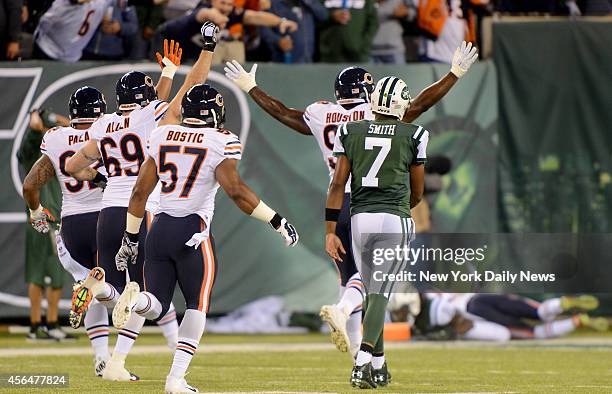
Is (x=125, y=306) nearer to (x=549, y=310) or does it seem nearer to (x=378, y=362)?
(x=378, y=362)

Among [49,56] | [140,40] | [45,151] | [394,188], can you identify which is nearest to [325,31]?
[140,40]

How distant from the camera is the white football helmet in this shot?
9.13 m

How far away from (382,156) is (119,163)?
2.19m

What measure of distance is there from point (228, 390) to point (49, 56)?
6988 mm

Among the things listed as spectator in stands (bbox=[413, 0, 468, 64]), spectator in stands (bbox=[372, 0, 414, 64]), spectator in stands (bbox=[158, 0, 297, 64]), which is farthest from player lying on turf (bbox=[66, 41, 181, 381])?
spectator in stands (bbox=[413, 0, 468, 64])

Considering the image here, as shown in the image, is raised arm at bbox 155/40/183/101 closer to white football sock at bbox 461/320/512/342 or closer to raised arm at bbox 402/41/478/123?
raised arm at bbox 402/41/478/123

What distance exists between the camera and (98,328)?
10430 millimetres

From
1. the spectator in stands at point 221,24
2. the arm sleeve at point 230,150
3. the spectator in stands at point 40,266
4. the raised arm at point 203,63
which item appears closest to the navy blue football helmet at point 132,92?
the raised arm at point 203,63

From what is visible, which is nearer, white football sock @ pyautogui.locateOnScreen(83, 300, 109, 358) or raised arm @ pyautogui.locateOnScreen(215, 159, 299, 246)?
raised arm @ pyautogui.locateOnScreen(215, 159, 299, 246)

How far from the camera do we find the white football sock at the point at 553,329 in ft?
47.4

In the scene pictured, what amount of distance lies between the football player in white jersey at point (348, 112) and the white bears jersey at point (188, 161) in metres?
1.51

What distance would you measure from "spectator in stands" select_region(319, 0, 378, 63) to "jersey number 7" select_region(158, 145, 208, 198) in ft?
23.7

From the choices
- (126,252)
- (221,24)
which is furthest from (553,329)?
(126,252)

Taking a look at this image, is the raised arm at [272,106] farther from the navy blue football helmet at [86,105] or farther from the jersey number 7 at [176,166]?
the jersey number 7 at [176,166]
